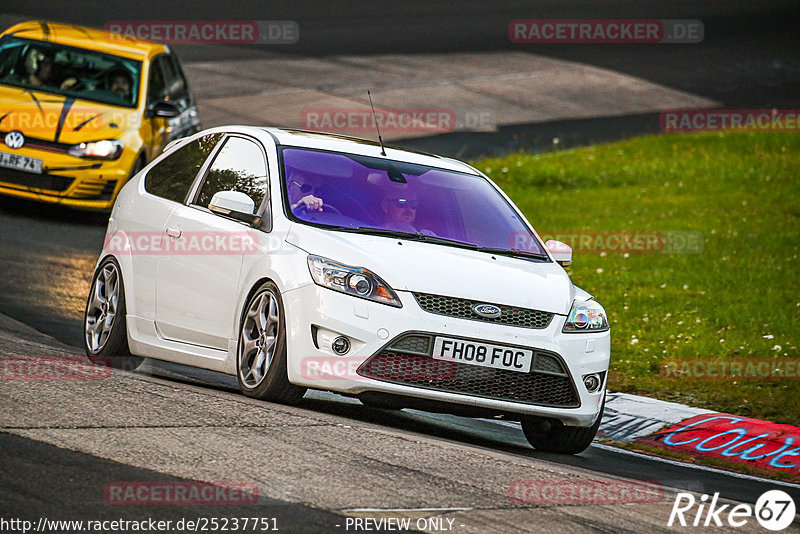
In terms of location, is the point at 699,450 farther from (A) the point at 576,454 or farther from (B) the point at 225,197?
(B) the point at 225,197

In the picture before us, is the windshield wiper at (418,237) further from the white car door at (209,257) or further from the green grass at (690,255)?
the green grass at (690,255)

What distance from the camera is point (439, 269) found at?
7.91 m

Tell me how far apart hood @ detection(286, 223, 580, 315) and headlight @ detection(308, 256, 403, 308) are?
0.04m

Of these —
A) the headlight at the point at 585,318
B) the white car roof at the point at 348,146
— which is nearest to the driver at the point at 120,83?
the white car roof at the point at 348,146

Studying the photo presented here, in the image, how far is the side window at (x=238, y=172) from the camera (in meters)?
8.70

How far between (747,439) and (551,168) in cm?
1265

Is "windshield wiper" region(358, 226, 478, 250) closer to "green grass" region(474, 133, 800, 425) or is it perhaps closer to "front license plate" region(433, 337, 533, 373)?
"front license plate" region(433, 337, 533, 373)

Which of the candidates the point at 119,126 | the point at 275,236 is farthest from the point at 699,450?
the point at 119,126

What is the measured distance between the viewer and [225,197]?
27.3ft

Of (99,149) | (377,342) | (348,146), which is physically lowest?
(377,342)

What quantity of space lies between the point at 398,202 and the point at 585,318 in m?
1.36

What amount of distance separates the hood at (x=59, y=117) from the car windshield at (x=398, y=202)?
627 centimetres

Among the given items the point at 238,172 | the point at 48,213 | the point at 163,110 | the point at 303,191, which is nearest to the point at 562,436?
the point at 303,191

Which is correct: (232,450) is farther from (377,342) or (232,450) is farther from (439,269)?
(439,269)
